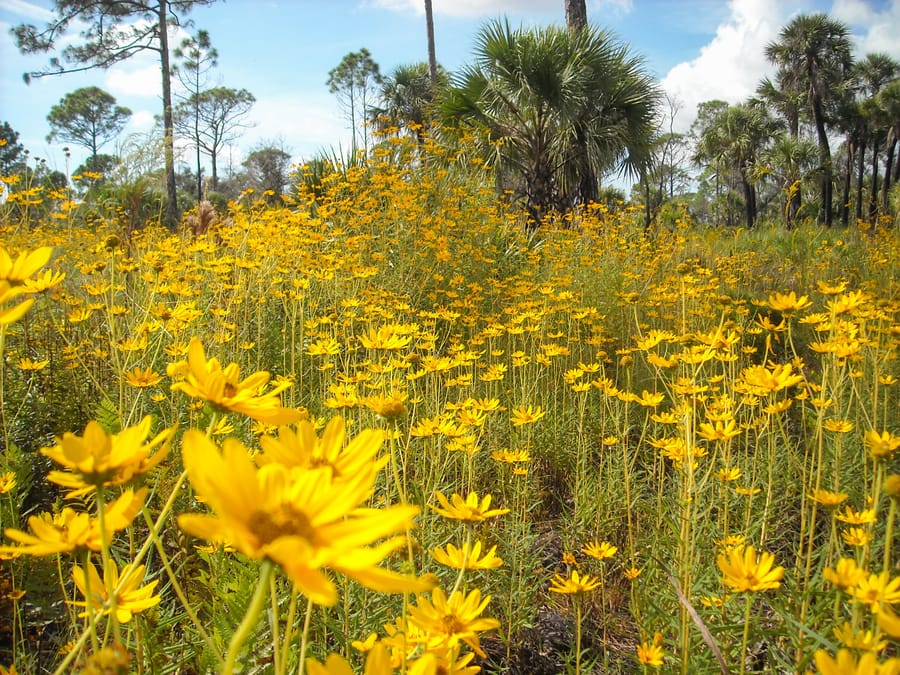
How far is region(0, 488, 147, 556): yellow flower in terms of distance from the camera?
0.46m

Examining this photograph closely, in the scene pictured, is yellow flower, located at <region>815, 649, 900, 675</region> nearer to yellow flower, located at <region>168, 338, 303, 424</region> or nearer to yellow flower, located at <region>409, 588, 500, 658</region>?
yellow flower, located at <region>409, 588, 500, 658</region>

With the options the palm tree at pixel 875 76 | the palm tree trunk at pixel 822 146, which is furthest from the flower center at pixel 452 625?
the palm tree at pixel 875 76

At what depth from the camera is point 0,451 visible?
1.75 m

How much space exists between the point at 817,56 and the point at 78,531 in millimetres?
24200

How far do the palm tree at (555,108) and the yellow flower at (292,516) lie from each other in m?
6.99

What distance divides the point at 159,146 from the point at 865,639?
6856 millimetres

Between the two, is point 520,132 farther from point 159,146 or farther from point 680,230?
point 159,146

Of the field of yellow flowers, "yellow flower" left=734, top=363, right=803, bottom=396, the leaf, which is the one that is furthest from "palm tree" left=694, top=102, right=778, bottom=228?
the leaf

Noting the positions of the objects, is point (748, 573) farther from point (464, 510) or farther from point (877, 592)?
point (464, 510)

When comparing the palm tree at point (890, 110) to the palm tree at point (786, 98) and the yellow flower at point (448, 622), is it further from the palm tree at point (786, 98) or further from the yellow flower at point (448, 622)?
the yellow flower at point (448, 622)

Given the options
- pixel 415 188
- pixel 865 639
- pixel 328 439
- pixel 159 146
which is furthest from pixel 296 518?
pixel 159 146

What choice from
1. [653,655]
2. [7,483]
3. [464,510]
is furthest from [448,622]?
[7,483]

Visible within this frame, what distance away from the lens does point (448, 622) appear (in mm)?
592

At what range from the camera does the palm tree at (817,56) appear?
1825 cm
